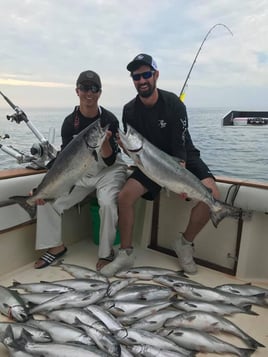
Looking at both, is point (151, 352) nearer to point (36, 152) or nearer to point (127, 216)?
point (127, 216)

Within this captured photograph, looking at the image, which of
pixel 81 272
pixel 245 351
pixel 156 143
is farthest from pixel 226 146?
pixel 245 351

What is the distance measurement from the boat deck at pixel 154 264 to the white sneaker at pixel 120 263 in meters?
0.18

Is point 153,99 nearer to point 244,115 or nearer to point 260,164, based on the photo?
point 260,164

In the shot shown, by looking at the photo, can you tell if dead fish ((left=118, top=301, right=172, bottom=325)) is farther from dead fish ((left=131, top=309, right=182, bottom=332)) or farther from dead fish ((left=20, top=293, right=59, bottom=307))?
dead fish ((left=20, top=293, right=59, bottom=307))

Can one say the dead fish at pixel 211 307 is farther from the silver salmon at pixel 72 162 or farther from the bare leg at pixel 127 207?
the silver salmon at pixel 72 162

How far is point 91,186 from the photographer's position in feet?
10.7

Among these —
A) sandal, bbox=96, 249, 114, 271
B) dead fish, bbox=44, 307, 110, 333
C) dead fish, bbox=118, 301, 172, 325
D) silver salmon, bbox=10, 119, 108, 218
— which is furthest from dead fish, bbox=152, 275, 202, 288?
silver salmon, bbox=10, 119, 108, 218

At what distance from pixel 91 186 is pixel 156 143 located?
29.7 inches

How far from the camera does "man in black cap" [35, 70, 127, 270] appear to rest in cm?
302

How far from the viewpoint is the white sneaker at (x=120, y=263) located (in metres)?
2.87

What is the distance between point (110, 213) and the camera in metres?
3.00

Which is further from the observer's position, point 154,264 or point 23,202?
point 154,264

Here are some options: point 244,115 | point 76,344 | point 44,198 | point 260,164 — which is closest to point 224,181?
point 44,198

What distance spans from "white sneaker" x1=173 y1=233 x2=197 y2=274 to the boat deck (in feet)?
0.26
